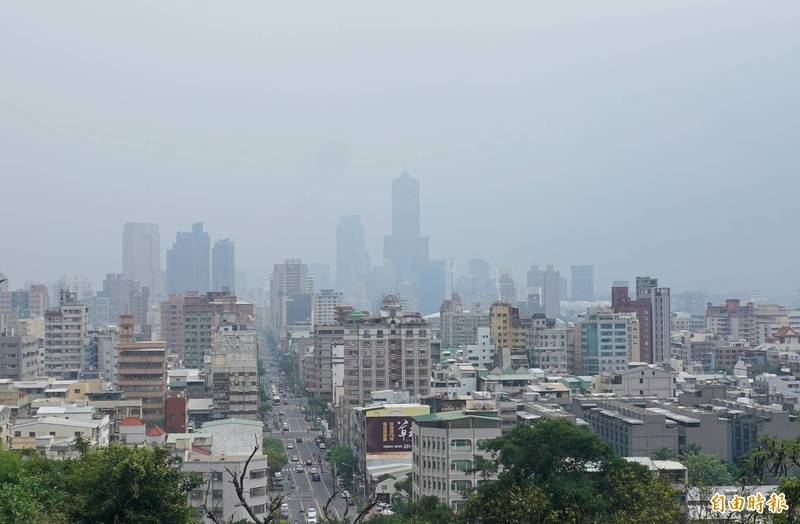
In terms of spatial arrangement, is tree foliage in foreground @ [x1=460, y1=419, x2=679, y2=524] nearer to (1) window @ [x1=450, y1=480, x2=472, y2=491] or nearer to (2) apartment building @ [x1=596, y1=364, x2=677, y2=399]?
(1) window @ [x1=450, y1=480, x2=472, y2=491]

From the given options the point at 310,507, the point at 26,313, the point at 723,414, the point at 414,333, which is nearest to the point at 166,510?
the point at 310,507

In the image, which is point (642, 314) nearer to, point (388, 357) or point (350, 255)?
point (388, 357)

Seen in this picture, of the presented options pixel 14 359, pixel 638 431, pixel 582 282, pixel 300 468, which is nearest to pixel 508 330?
pixel 14 359

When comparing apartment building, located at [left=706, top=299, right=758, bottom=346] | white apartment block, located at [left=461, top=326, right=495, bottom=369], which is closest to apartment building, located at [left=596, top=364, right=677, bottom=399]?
white apartment block, located at [left=461, top=326, right=495, bottom=369]

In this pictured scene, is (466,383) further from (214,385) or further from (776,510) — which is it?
(776,510)

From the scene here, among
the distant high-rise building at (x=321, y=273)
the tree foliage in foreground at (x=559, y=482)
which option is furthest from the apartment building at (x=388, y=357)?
the distant high-rise building at (x=321, y=273)

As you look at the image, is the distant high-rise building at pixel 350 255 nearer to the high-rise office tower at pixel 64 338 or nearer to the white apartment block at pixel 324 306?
the white apartment block at pixel 324 306
